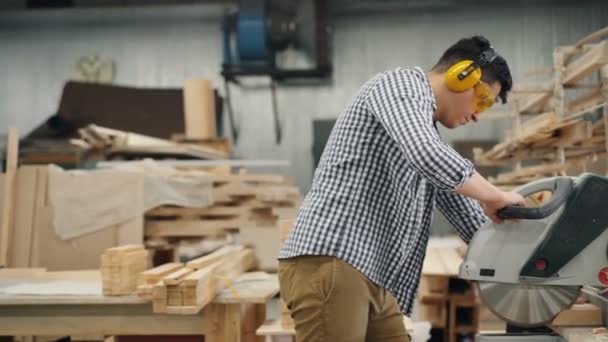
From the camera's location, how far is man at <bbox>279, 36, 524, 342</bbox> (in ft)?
5.69

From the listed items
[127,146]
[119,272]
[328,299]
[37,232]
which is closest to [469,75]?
[328,299]

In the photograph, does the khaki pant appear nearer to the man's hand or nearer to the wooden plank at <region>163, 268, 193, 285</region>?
the man's hand

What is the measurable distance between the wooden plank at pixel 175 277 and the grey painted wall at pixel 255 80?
518 cm

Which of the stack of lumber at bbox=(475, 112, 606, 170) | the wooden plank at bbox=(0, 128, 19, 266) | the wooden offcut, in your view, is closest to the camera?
the wooden offcut

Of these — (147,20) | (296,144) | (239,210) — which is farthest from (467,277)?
(147,20)

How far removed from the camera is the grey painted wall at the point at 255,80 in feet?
26.2

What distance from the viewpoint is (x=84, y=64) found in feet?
27.9

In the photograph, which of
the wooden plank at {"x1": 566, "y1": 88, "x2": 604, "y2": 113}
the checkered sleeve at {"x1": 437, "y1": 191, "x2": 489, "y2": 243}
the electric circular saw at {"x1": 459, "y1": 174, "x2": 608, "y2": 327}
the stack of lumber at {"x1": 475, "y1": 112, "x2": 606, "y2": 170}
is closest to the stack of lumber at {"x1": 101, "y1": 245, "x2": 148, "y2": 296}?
the checkered sleeve at {"x1": 437, "y1": 191, "x2": 489, "y2": 243}

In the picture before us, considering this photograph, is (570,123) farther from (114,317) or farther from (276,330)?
(114,317)

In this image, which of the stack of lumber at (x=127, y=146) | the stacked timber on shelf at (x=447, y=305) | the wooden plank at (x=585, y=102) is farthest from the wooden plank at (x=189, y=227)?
the wooden plank at (x=585, y=102)

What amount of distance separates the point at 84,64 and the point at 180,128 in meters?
1.80

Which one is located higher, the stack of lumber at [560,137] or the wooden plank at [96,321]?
the stack of lumber at [560,137]

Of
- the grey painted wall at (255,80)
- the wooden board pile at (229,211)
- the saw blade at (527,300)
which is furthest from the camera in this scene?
the grey painted wall at (255,80)

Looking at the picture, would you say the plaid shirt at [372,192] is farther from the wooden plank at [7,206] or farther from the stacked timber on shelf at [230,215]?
the wooden plank at [7,206]
